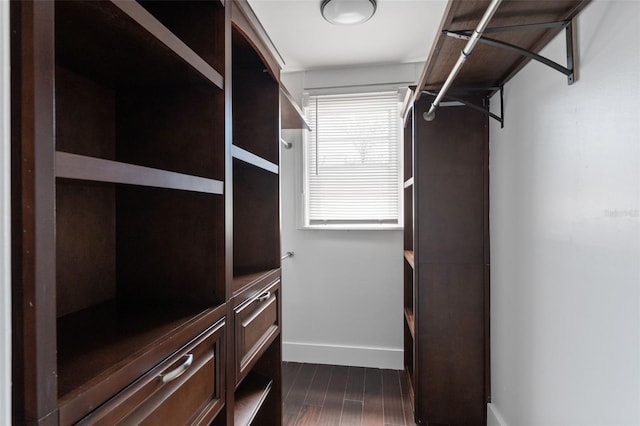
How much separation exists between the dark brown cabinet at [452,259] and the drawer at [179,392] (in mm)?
1298

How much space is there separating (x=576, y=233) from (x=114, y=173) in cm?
129

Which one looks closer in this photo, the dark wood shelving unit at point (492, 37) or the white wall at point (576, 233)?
the white wall at point (576, 233)

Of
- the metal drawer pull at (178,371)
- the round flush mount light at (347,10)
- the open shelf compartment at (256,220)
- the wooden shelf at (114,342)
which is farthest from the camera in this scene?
the round flush mount light at (347,10)

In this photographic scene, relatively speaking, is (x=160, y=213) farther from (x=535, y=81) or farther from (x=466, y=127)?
(x=466, y=127)

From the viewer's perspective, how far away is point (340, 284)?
9.28ft

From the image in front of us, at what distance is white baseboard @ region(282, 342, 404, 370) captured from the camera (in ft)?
9.02

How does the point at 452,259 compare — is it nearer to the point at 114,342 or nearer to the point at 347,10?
the point at 347,10

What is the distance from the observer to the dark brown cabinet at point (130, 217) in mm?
473

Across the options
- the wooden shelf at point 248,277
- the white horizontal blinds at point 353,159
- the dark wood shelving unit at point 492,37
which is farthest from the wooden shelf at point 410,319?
the dark wood shelving unit at point 492,37

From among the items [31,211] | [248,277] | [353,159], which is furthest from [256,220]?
[353,159]

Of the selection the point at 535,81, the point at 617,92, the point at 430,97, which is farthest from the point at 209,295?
the point at 430,97

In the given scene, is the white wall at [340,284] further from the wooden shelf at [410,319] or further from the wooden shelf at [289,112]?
the wooden shelf at [289,112]

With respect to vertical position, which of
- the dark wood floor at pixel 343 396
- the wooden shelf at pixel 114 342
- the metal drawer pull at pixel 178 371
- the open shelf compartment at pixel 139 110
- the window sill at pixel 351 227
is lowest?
the dark wood floor at pixel 343 396

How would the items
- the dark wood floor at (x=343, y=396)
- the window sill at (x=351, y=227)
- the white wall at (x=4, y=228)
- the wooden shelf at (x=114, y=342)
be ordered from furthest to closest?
the window sill at (x=351, y=227) < the dark wood floor at (x=343, y=396) < the wooden shelf at (x=114, y=342) < the white wall at (x=4, y=228)
